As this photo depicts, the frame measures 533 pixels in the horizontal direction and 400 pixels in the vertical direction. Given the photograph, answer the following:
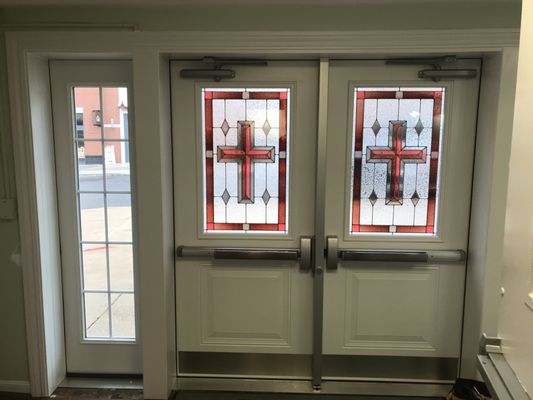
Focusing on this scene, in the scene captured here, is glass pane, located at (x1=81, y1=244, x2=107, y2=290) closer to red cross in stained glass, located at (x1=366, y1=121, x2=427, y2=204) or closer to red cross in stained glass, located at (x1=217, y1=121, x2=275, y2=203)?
red cross in stained glass, located at (x1=217, y1=121, x2=275, y2=203)

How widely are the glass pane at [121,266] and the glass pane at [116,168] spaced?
1.13 ft

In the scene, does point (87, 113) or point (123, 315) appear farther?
point (123, 315)

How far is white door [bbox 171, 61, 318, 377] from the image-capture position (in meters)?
2.30

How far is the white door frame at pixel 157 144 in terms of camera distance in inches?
80.7

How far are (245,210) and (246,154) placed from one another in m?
0.32

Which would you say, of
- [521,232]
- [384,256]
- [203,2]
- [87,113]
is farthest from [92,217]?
[521,232]

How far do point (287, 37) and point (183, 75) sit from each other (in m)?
0.60

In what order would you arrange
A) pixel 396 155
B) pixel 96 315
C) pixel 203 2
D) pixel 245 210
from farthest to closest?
1. pixel 96 315
2. pixel 245 210
3. pixel 396 155
4. pixel 203 2

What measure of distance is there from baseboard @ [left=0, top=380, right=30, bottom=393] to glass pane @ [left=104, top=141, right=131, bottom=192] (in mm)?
1207

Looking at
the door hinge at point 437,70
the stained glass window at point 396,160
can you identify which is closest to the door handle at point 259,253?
the stained glass window at point 396,160

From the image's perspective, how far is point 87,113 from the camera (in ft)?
7.68

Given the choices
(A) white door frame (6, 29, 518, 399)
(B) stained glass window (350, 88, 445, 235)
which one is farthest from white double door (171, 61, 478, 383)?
(A) white door frame (6, 29, 518, 399)

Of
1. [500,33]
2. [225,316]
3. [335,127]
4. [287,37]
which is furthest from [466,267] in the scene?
[287,37]

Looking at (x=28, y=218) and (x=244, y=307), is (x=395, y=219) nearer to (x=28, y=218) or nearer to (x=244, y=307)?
(x=244, y=307)
